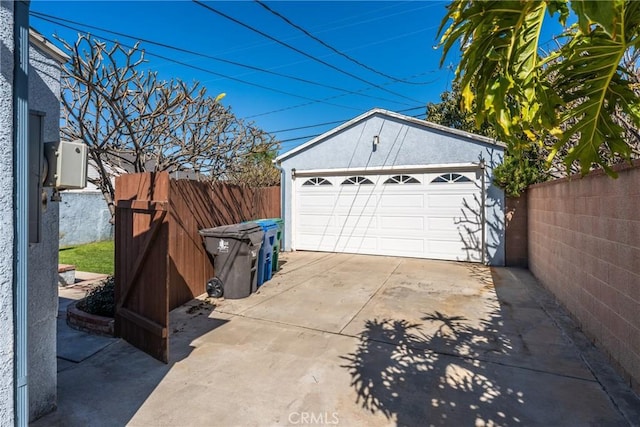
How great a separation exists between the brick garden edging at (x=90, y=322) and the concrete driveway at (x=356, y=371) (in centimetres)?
44

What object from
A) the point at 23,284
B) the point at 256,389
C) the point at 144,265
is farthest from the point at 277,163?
the point at 23,284

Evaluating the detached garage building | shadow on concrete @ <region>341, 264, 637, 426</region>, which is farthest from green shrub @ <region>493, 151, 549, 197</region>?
shadow on concrete @ <region>341, 264, 637, 426</region>

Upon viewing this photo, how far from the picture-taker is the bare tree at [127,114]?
3.90m

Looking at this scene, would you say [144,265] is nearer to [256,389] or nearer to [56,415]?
[56,415]

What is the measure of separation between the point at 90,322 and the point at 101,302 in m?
0.40

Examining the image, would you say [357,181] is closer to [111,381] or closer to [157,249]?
[157,249]

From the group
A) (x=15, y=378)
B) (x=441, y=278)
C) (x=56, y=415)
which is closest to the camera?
(x=15, y=378)

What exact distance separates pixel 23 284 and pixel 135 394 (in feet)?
6.05

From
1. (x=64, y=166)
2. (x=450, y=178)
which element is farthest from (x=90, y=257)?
(x=450, y=178)

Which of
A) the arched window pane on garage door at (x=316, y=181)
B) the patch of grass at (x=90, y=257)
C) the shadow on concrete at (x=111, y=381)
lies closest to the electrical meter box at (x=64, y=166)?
the shadow on concrete at (x=111, y=381)

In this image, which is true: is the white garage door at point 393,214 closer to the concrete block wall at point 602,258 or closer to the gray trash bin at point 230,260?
the concrete block wall at point 602,258

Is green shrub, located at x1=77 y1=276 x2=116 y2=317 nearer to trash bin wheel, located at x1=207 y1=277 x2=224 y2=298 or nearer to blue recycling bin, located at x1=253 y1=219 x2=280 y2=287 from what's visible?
trash bin wheel, located at x1=207 y1=277 x2=224 y2=298

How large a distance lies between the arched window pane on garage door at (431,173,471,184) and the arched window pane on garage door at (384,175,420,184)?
56 cm

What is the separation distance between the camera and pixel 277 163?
11.6 metres
